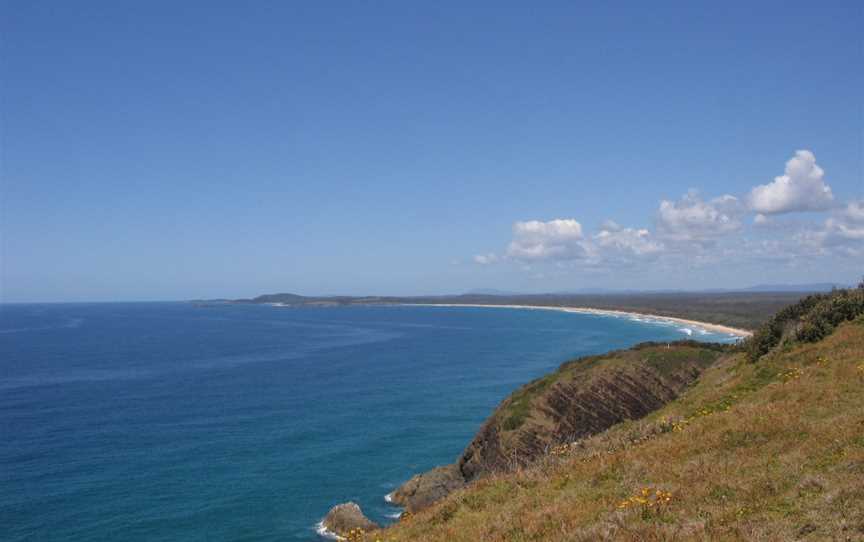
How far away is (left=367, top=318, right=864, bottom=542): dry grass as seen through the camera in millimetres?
11281

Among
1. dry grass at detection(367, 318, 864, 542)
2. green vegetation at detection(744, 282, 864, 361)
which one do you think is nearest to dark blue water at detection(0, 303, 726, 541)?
dry grass at detection(367, 318, 864, 542)

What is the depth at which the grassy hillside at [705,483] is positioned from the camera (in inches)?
445

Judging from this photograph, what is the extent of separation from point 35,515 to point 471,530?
126 feet

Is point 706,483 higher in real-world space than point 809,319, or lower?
lower

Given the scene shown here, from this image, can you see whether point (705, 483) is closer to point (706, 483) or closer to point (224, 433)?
point (706, 483)

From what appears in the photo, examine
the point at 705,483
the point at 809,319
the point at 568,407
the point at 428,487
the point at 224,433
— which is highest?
the point at 809,319

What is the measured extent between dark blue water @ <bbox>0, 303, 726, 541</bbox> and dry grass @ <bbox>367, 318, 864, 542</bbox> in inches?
982

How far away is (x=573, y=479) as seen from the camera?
1659 centimetres

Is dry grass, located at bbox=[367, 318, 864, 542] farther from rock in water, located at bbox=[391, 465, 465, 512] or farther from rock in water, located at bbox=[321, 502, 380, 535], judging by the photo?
rock in water, located at bbox=[391, 465, 465, 512]

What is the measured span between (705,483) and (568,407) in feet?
93.8

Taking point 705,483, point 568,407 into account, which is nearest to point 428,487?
point 568,407

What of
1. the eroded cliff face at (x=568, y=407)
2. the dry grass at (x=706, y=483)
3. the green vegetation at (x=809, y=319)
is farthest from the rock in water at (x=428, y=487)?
the dry grass at (x=706, y=483)

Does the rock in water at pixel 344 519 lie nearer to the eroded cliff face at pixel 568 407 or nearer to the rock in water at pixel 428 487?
the eroded cliff face at pixel 568 407

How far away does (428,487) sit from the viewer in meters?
42.4
